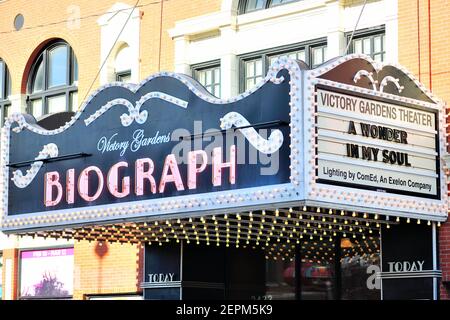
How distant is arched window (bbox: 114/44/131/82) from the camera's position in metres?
20.1

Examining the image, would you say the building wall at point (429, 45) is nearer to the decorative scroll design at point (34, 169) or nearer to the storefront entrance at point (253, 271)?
the storefront entrance at point (253, 271)

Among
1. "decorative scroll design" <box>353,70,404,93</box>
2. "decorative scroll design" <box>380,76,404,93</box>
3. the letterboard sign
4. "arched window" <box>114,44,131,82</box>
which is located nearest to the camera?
the letterboard sign

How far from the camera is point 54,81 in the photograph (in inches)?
855

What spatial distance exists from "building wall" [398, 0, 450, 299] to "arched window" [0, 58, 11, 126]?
34.9 feet

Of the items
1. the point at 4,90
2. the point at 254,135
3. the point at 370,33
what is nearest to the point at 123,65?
the point at 4,90

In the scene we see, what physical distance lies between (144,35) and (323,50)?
14.4 feet

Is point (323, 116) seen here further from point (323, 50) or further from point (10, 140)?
point (10, 140)

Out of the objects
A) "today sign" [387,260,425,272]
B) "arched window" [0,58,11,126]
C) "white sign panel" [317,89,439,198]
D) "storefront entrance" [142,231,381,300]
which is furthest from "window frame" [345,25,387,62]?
"arched window" [0,58,11,126]

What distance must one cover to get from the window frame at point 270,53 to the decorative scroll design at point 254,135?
12.0 ft

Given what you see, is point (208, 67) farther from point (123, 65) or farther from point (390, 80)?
point (390, 80)

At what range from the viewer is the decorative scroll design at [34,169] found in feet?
53.7

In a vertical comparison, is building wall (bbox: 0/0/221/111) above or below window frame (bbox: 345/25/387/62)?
above

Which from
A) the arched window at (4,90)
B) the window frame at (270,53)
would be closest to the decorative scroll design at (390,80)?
the window frame at (270,53)

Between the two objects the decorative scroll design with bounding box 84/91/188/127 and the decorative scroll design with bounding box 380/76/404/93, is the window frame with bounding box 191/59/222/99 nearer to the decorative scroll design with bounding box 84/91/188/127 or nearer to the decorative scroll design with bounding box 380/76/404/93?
the decorative scroll design with bounding box 84/91/188/127
